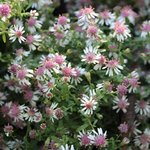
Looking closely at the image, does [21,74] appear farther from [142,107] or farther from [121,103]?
[142,107]

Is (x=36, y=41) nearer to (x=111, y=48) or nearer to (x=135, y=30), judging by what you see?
(x=111, y=48)

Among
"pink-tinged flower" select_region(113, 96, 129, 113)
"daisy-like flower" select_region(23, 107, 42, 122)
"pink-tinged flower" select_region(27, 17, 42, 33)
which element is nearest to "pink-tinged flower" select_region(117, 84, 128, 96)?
"pink-tinged flower" select_region(113, 96, 129, 113)

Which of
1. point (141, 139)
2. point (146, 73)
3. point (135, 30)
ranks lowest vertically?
point (141, 139)

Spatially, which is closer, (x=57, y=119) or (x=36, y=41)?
(x=57, y=119)

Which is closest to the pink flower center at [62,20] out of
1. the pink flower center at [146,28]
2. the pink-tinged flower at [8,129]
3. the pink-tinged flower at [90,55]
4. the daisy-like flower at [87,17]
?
the daisy-like flower at [87,17]

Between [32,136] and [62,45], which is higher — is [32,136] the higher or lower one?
the lower one

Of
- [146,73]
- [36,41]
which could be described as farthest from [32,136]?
[146,73]

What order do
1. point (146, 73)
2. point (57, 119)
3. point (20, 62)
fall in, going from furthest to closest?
point (146, 73), point (20, 62), point (57, 119)
